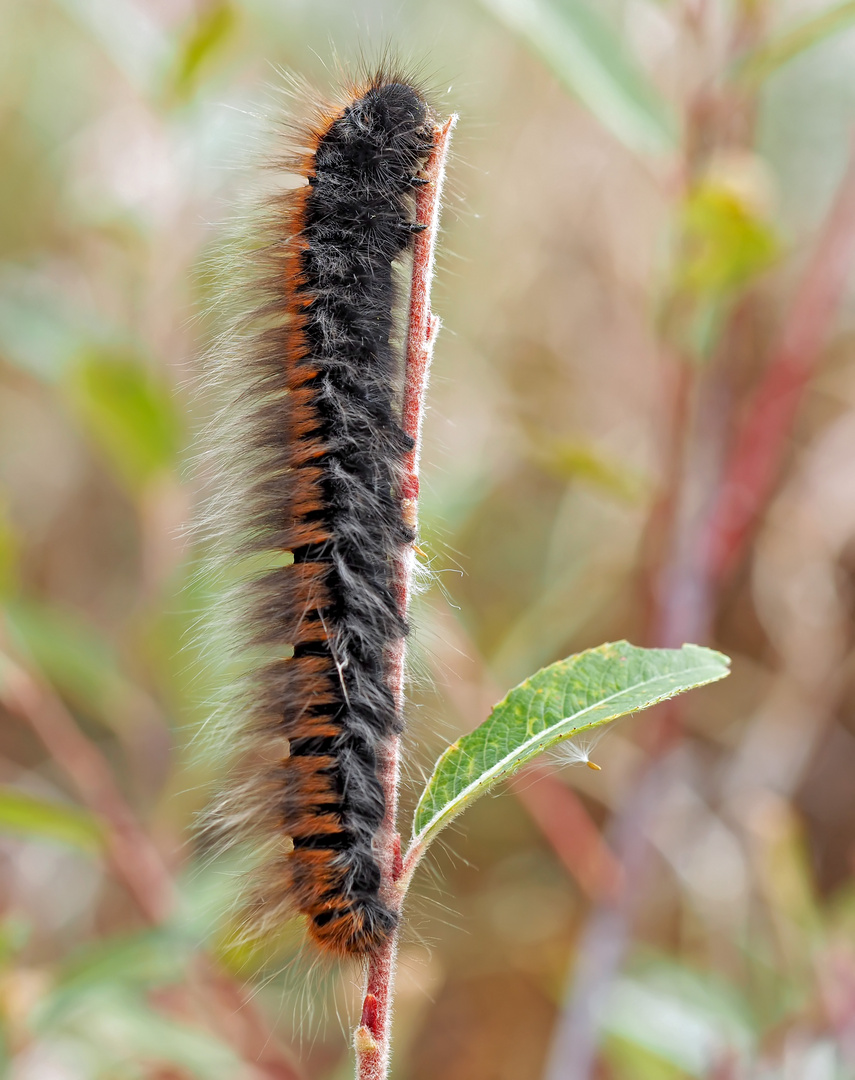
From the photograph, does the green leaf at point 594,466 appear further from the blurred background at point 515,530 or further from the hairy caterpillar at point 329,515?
the hairy caterpillar at point 329,515

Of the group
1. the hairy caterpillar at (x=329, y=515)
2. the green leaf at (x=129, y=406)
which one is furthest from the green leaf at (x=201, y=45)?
the hairy caterpillar at (x=329, y=515)

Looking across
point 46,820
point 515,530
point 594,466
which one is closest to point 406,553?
point 594,466

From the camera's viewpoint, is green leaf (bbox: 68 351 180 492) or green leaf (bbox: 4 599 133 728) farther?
green leaf (bbox: 4 599 133 728)

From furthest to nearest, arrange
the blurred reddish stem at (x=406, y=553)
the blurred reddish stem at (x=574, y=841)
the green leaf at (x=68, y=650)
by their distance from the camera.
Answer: the green leaf at (x=68, y=650) < the blurred reddish stem at (x=574, y=841) < the blurred reddish stem at (x=406, y=553)

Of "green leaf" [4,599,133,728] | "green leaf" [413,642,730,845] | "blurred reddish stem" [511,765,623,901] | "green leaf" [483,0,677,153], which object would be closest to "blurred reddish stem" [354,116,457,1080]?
"green leaf" [413,642,730,845]

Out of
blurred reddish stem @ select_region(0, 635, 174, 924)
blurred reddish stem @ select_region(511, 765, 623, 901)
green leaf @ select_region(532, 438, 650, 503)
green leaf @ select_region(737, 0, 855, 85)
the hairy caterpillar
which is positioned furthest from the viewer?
blurred reddish stem @ select_region(511, 765, 623, 901)

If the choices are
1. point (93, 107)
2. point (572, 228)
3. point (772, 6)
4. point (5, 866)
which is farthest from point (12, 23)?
point (772, 6)

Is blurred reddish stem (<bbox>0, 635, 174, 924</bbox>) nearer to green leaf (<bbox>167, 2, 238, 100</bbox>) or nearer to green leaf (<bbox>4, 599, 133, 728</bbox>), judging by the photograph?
green leaf (<bbox>4, 599, 133, 728</bbox>)
